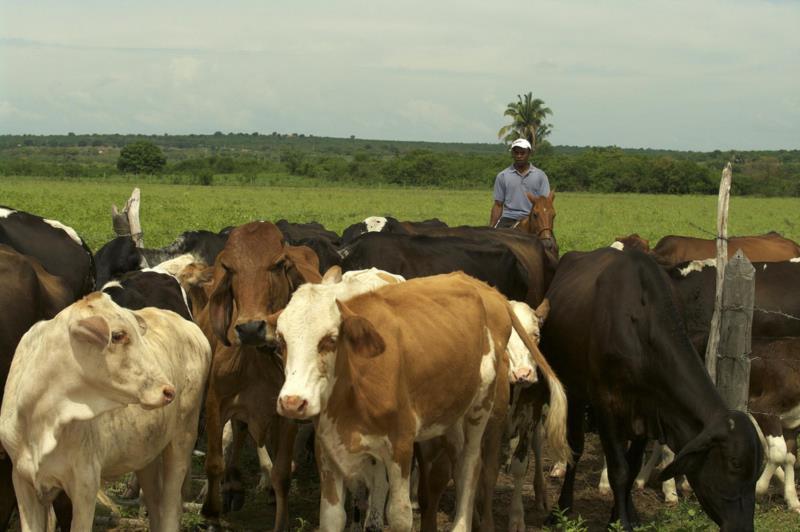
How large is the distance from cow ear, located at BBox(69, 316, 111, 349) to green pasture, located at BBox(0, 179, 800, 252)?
72.5ft

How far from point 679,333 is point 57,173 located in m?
82.5

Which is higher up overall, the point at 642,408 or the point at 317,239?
the point at 317,239

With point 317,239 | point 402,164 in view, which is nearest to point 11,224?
point 317,239

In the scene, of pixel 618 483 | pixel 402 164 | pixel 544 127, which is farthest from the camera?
pixel 544 127

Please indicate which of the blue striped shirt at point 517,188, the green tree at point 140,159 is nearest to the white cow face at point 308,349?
the blue striped shirt at point 517,188

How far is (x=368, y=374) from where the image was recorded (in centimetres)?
614

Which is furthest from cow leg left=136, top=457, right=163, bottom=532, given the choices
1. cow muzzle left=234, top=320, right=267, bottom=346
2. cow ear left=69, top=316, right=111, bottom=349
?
cow ear left=69, top=316, right=111, bottom=349

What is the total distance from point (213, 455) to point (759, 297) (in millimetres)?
5430

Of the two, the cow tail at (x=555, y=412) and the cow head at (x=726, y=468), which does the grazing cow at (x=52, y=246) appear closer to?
the cow tail at (x=555, y=412)

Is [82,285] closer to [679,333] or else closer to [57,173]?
[679,333]

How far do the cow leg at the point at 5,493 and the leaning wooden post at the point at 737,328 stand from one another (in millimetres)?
5390

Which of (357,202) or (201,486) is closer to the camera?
(201,486)

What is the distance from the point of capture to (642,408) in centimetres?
812

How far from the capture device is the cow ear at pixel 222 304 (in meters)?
7.52
